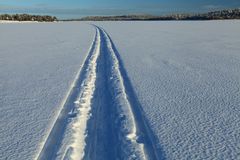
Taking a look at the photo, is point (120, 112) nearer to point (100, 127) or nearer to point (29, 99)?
point (100, 127)

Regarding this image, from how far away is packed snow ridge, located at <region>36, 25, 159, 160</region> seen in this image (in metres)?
3.14

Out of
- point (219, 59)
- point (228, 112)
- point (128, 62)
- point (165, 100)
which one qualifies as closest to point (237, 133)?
point (228, 112)

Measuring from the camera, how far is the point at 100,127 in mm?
3791

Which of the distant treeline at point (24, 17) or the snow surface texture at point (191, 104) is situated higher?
the snow surface texture at point (191, 104)

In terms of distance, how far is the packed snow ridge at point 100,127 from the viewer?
124 inches

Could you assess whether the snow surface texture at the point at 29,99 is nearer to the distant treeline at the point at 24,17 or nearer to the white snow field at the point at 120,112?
the white snow field at the point at 120,112

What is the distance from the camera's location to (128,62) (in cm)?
870

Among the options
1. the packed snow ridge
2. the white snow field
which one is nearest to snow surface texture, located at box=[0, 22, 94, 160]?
the white snow field

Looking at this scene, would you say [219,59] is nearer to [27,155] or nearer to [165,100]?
[165,100]

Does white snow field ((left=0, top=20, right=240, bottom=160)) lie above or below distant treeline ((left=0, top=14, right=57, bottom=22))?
above

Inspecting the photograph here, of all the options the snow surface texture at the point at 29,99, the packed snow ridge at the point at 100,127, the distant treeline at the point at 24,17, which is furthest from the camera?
the distant treeline at the point at 24,17

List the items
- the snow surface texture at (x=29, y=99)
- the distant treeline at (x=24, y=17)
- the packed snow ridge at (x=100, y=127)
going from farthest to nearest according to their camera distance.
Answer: the distant treeline at (x=24, y=17)
the snow surface texture at (x=29, y=99)
the packed snow ridge at (x=100, y=127)

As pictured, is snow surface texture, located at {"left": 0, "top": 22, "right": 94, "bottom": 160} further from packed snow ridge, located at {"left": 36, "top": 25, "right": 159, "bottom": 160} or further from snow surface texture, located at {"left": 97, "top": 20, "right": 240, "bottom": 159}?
snow surface texture, located at {"left": 97, "top": 20, "right": 240, "bottom": 159}

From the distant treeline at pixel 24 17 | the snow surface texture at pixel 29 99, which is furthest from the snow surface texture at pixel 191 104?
the distant treeline at pixel 24 17
